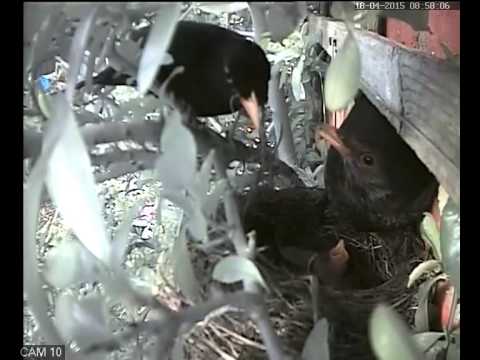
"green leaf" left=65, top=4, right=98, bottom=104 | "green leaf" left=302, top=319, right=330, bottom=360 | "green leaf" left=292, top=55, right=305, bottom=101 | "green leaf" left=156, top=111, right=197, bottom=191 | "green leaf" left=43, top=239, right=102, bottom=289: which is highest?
"green leaf" left=65, top=4, right=98, bottom=104

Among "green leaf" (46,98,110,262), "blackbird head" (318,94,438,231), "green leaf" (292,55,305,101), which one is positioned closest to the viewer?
"green leaf" (46,98,110,262)

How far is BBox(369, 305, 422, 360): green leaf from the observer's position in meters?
0.38

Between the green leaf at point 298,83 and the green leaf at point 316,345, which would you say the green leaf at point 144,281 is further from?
the green leaf at point 298,83

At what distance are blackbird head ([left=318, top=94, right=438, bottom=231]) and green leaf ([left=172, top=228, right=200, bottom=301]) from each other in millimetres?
295

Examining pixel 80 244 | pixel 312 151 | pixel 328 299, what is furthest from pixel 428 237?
pixel 80 244

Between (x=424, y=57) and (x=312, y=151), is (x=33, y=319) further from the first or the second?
(x=312, y=151)

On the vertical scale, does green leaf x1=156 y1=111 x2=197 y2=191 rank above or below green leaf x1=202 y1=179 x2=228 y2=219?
above

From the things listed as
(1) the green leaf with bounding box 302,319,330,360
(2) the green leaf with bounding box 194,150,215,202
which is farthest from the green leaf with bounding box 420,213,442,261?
(2) the green leaf with bounding box 194,150,215,202

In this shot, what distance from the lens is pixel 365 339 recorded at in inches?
19.8

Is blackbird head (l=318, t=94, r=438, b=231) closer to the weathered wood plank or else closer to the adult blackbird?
the weathered wood plank

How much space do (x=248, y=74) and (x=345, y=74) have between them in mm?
73

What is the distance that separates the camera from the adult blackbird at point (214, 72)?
404 mm

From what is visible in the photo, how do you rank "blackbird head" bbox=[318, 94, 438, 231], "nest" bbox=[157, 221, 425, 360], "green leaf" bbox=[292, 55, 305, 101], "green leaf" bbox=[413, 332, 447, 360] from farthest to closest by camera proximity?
"green leaf" bbox=[292, 55, 305, 101] → "blackbird head" bbox=[318, 94, 438, 231] → "green leaf" bbox=[413, 332, 447, 360] → "nest" bbox=[157, 221, 425, 360]
